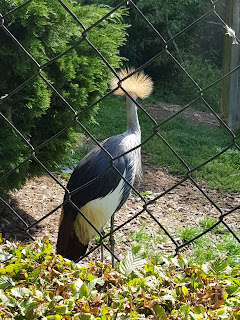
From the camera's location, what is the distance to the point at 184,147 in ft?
23.3

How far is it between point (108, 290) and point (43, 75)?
263 centimetres

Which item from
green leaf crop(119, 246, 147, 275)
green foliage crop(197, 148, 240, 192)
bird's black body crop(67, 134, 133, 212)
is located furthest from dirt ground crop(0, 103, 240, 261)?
green leaf crop(119, 246, 147, 275)

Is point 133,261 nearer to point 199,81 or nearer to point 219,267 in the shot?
point 219,267

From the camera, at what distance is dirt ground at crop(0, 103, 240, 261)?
14.1ft

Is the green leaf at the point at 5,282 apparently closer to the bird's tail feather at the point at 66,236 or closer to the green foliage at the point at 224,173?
the bird's tail feather at the point at 66,236

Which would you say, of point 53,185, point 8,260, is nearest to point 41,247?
point 8,260

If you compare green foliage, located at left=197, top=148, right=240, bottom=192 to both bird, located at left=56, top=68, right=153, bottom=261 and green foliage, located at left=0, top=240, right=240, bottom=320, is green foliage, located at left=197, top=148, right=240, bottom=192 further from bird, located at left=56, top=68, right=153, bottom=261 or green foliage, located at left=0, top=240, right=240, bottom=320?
green foliage, located at left=0, top=240, right=240, bottom=320

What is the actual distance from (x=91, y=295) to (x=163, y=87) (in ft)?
32.0

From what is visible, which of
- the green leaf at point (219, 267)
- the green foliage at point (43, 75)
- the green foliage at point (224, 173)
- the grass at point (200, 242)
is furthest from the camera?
the green foliage at point (224, 173)

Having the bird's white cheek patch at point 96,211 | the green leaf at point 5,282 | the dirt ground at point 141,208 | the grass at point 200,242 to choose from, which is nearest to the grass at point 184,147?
the dirt ground at point 141,208

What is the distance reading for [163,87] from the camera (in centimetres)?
1071

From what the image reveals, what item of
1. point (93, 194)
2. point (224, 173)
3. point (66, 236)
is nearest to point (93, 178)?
point (93, 194)

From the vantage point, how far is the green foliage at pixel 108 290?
43.9 inches

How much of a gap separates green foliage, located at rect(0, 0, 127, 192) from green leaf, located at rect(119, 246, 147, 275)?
211 centimetres
